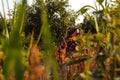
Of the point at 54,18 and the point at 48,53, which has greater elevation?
the point at 48,53

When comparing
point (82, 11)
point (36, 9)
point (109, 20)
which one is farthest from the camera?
point (36, 9)

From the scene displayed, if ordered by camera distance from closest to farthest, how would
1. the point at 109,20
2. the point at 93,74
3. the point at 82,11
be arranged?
1. the point at 93,74
2. the point at 109,20
3. the point at 82,11

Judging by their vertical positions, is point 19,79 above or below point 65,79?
above

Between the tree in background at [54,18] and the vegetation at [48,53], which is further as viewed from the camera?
the tree in background at [54,18]

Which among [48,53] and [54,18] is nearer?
[48,53]

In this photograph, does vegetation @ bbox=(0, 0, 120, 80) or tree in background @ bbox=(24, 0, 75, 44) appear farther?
tree in background @ bbox=(24, 0, 75, 44)

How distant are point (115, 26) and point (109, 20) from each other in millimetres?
48

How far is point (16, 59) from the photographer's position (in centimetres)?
73

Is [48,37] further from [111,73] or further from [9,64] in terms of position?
[111,73]

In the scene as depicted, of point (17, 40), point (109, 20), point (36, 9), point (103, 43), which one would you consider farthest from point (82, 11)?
point (36, 9)

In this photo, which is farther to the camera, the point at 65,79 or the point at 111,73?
the point at 65,79

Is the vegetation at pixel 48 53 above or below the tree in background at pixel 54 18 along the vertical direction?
above

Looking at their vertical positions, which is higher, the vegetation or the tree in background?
the vegetation

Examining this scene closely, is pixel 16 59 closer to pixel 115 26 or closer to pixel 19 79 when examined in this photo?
pixel 19 79
